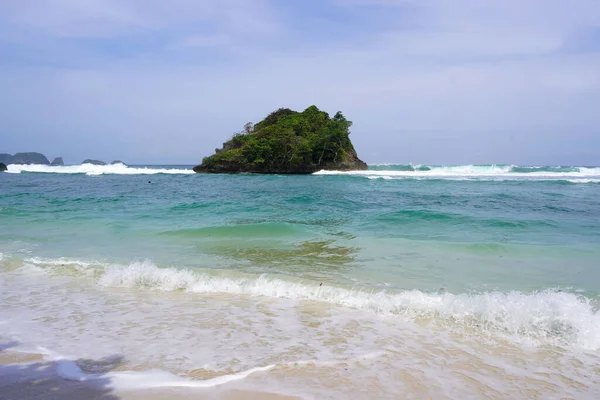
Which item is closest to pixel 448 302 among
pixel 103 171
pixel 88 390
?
pixel 88 390

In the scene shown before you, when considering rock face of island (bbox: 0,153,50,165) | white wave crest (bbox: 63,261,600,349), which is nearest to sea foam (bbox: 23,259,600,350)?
white wave crest (bbox: 63,261,600,349)

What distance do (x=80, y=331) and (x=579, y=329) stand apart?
5.43 metres

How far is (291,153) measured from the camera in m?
59.2

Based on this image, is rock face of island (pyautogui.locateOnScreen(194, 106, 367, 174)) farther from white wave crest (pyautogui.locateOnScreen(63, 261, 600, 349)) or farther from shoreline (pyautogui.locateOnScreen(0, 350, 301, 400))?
shoreline (pyautogui.locateOnScreen(0, 350, 301, 400))

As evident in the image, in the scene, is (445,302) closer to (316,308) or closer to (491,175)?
(316,308)

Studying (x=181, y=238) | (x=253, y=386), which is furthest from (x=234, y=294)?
(x=181, y=238)

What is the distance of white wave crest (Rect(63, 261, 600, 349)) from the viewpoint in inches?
182

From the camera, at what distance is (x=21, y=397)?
3.06 meters

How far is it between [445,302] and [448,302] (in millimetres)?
37

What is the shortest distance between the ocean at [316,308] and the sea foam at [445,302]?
0.02 meters

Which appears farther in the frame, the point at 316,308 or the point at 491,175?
the point at 491,175

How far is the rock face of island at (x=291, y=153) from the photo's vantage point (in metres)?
58.8

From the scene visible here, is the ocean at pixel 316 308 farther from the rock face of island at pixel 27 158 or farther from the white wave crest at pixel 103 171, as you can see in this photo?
the rock face of island at pixel 27 158

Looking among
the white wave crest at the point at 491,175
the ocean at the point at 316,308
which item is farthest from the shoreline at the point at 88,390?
the white wave crest at the point at 491,175
